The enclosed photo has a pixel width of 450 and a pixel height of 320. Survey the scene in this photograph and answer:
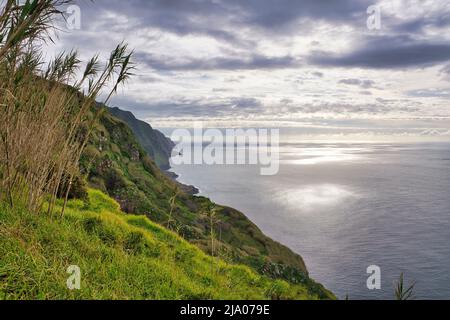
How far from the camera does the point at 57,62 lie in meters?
13.2

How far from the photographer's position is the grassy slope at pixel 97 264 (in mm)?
7121

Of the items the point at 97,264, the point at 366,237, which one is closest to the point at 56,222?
the point at 97,264

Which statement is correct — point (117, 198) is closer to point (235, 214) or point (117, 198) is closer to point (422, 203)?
A: point (235, 214)

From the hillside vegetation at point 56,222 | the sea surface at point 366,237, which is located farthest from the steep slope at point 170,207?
the sea surface at point 366,237

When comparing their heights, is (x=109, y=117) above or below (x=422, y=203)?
above

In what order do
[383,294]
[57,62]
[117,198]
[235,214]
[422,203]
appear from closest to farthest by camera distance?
[57,62] < [117,198] < [235,214] < [383,294] < [422,203]

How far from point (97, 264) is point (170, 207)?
1222 inches

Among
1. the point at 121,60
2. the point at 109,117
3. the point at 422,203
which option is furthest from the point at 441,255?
the point at 121,60

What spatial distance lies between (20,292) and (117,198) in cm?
2256

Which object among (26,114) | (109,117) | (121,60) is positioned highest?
(109,117)

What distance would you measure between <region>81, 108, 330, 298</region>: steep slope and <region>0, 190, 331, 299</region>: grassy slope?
227 centimetres

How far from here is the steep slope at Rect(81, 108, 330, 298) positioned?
25.6 meters

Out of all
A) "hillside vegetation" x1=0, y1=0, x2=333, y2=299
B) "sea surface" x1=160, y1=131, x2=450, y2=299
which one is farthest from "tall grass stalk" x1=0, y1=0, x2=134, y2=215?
"sea surface" x1=160, y1=131, x2=450, y2=299
